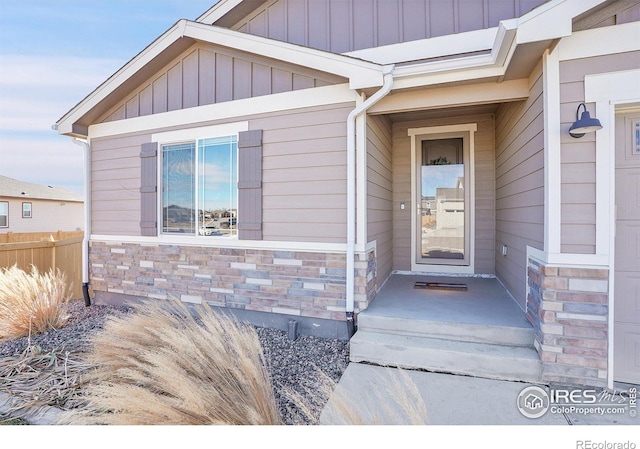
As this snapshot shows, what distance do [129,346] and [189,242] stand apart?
6.33ft

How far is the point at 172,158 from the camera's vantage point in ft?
14.4

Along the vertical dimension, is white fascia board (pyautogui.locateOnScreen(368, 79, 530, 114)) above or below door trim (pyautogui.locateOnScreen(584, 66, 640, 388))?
above

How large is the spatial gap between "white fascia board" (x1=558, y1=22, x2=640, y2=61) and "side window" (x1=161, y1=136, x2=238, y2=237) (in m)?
3.40

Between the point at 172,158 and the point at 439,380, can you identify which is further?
the point at 172,158

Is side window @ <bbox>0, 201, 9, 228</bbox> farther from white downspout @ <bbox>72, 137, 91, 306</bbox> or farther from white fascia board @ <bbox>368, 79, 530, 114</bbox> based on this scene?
white fascia board @ <bbox>368, 79, 530, 114</bbox>

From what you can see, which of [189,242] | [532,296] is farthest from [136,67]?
[532,296]

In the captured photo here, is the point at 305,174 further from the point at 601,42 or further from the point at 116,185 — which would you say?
the point at 116,185

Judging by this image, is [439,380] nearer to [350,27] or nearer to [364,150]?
[364,150]

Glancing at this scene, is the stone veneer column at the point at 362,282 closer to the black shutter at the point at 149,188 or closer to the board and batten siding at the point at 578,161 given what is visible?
the board and batten siding at the point at 578,161

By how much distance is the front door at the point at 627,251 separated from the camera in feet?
8.04

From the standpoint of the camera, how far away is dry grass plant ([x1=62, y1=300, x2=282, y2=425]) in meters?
1.67

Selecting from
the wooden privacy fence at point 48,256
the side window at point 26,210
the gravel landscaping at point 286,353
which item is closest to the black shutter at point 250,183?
the gravel landscaping at point 286,353

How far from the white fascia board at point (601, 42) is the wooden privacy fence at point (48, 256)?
622 cm

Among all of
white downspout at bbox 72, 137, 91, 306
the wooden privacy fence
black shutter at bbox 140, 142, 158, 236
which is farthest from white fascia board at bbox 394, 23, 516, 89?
the wooden privacy fence
